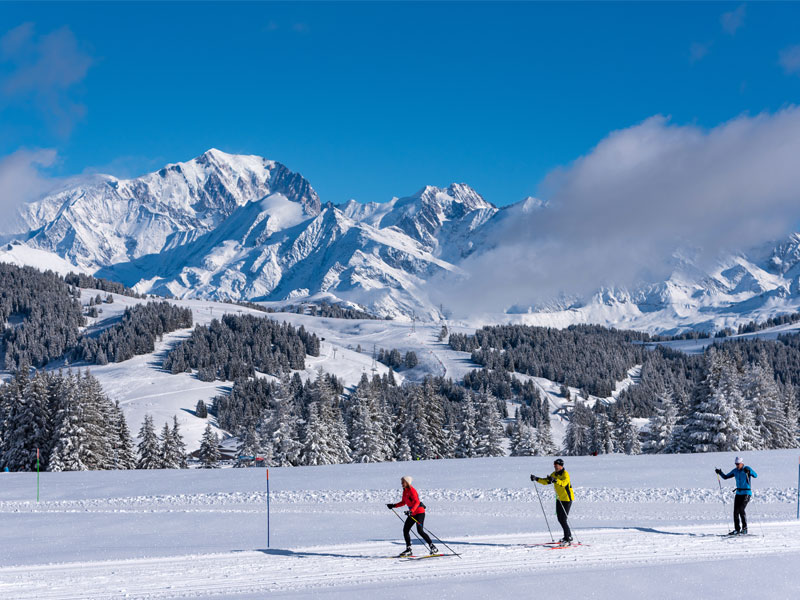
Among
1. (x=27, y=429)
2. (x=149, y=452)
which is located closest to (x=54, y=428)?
(x=27, y=429)

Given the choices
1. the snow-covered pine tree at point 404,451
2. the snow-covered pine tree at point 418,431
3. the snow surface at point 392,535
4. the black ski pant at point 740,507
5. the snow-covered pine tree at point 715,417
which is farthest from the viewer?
the snow-covered pine tree at point 418,431

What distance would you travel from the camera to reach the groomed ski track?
535 inches

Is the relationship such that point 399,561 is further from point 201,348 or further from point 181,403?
point 201,348

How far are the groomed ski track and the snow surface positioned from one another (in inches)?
2.4

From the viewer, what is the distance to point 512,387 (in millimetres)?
182500

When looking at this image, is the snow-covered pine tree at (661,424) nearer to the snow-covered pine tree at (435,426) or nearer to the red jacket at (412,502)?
the snow-covered pine tree at (435,426)

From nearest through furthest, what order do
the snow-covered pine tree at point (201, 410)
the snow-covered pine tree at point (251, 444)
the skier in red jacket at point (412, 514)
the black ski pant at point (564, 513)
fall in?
the skier in red jacket at point (412, 514), the black ski pant at point (564, 513), the snow-covered pine tree at point (251, 444), the snow-covered pine tree at point (201, 410)

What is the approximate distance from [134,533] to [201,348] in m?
159

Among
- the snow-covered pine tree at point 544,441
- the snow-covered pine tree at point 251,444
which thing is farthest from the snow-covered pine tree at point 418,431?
the snow-covered pine tree at point 544,441

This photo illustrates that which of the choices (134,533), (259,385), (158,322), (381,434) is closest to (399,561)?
(134,533)

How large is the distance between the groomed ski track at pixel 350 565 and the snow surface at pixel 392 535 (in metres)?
0.06

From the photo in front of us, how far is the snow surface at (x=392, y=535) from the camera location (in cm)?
1341

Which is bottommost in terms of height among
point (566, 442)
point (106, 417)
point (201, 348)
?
point (566, 442)

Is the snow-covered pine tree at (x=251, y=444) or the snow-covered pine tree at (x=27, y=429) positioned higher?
the snow-covered pine tree at (x=27, y=429)
